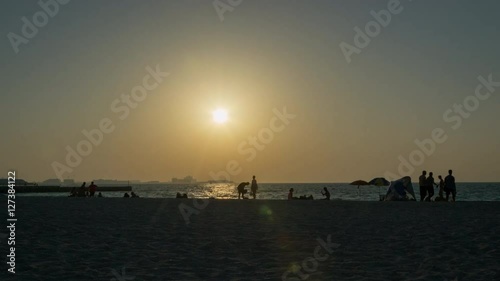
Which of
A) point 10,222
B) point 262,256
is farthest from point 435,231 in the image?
point 10,222

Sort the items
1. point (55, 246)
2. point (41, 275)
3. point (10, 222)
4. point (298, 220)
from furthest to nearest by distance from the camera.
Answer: point (298, 220) < point (10, 222) < point (55, 246) < point (41, 275)

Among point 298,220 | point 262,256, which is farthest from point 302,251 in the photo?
point 298,220

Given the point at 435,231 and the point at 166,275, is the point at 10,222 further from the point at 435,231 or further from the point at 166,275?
the point at 435,231

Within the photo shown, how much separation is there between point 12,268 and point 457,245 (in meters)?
10.3

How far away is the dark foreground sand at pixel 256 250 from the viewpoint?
932cm

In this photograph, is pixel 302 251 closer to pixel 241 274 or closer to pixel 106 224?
pixel 241 274

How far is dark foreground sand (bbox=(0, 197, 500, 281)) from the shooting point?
932cm

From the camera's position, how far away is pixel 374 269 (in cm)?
974

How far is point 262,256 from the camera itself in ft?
37.1

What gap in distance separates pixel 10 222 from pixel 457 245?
49.2 ft

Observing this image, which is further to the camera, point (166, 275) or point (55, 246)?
point (55, 246)

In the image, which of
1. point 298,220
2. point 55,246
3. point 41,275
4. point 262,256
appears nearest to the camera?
point 41,275

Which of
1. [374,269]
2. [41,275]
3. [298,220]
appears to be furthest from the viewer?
[298,220]

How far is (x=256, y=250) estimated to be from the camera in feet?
40.0
